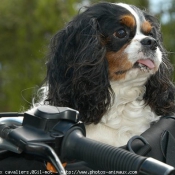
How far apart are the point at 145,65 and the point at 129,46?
0.57ft

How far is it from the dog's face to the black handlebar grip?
1.94m

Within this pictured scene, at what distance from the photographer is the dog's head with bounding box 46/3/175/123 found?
340 cm

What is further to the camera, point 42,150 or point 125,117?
point 125,117

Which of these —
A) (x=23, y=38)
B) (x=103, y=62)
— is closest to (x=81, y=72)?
(x=103, y=62)

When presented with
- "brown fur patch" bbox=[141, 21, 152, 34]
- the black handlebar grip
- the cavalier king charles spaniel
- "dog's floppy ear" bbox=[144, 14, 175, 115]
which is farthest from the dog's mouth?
the black handlebar grip

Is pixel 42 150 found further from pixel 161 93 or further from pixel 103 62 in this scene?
pixel 161 93

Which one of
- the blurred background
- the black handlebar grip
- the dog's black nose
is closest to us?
the black handlebar grip

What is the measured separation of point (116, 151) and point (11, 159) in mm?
963

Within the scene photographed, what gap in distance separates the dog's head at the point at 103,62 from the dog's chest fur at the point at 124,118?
6 centimetres

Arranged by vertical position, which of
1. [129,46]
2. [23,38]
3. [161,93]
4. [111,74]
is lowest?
[23,38]

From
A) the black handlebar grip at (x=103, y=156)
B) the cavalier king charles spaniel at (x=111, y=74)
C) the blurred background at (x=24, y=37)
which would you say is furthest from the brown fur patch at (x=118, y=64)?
the blurred background at (x=24, y=37)

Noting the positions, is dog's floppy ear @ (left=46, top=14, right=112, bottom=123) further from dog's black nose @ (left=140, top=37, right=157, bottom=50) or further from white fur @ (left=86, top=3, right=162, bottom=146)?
dog's black nose @ (left=140, top=37, right=157, bottom=50)

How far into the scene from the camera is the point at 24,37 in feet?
34.9

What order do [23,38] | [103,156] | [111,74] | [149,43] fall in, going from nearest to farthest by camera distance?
[103,156] < [149,43] < [111,74] < [23,38]
